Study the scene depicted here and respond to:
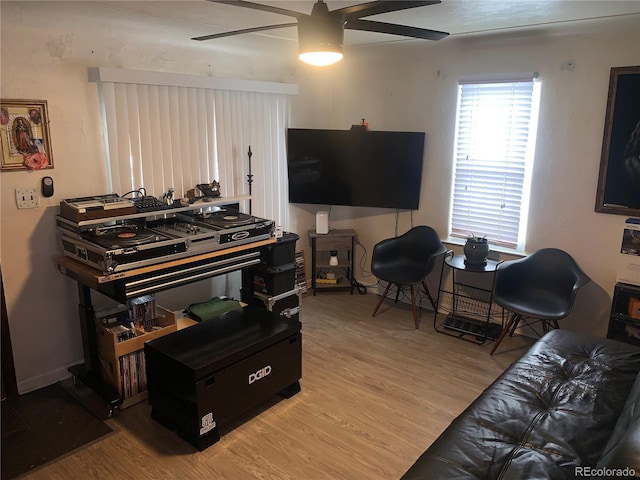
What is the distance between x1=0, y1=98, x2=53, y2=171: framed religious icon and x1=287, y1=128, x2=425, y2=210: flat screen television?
80.0 inches

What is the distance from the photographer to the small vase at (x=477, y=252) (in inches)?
147

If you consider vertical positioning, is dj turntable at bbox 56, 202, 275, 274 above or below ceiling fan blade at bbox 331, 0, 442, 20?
below

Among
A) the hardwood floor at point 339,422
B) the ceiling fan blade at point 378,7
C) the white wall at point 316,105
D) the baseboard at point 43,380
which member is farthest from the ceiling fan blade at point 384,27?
the baseboard at point 43,380

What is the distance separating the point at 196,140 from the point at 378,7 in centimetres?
211

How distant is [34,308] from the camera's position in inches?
117

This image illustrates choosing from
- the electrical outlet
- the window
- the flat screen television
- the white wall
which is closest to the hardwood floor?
the white wall

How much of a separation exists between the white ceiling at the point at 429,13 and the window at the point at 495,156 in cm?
48

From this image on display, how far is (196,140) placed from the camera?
12.0ft

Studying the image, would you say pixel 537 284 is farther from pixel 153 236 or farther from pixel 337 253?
pixel 153 236

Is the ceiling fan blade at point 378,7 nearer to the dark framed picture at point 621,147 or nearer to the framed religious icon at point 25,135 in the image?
the framed religious icon at point 25,135

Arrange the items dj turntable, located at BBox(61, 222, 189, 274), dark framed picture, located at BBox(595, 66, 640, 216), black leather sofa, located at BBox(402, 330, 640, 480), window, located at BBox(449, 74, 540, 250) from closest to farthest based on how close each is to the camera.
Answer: black leather sofa, located at BBox(402, 330, 640, 480)
dj turntable, located at BBox(61, 222, 189, 274)
dark framed picture, located at BBox(595, 66, 640, 216)
window, located at BBox(449, 74, 540, 250)

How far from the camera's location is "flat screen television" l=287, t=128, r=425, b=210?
13.7 ft

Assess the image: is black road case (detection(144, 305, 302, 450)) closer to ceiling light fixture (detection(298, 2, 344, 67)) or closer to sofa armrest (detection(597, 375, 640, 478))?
ceiling light fixture (detection(298, 2, 344, 67))

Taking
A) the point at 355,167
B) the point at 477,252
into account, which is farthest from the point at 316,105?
the point at 477,252
